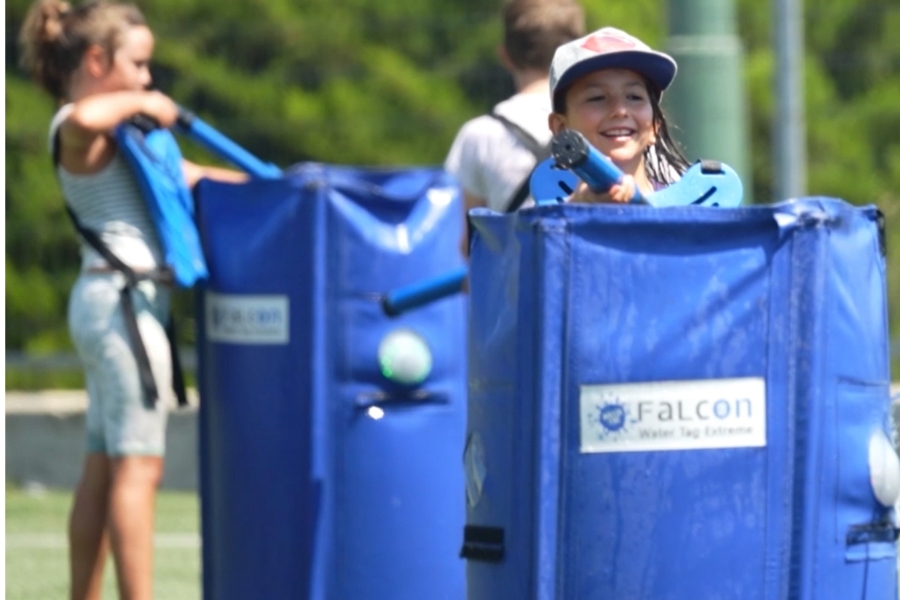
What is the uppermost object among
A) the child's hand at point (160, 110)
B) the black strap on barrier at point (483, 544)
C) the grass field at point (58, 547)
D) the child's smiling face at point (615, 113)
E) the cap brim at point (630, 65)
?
the child's hand at point (160, 110)

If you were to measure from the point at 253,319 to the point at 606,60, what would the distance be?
1.71 meters

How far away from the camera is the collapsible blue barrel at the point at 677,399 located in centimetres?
325

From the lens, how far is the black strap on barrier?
3.41m

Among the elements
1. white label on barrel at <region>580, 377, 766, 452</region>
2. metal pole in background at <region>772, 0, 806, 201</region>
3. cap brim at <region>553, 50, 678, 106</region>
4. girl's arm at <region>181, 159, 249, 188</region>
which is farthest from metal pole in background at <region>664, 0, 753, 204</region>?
metal pole in background at <region>772, 0, 806, 201</region>

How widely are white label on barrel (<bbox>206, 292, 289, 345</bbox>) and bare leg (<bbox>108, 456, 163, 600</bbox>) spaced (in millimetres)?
512

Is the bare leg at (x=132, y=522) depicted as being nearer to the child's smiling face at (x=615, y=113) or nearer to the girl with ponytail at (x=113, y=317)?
the girl with ponytail at (x=113, y=317)

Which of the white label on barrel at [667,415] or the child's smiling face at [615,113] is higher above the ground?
the child's smiling face at [615,113]

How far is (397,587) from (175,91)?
5.67 m

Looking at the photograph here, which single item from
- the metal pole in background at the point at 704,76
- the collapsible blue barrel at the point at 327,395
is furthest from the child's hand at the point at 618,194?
the metal pole in background at the point at 704,76

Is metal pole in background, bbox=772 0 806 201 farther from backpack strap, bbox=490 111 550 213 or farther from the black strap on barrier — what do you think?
the black strap on barrier

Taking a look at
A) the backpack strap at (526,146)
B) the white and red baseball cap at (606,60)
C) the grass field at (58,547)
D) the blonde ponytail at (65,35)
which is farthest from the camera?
the grass field at (58,547)

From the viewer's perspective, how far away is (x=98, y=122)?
5441 millimetres

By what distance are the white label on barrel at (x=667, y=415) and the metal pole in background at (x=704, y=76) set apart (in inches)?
101

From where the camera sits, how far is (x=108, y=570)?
289 inches
